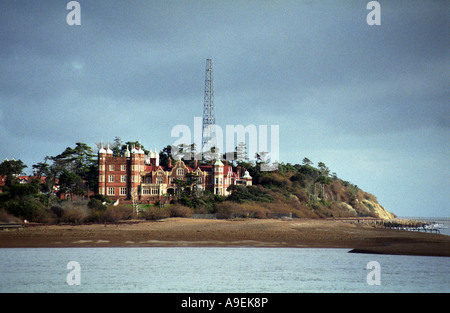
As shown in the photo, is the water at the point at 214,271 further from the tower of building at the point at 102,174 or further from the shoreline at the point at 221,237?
the tower of building at the point at 102,174

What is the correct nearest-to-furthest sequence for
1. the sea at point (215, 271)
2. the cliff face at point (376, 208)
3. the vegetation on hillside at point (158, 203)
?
the sea at point (215, 271)
the vegetation on hillside at point (158, 203)
the cliff face at point (376, 208)

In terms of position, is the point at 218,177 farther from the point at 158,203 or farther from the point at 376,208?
the point at 376,208

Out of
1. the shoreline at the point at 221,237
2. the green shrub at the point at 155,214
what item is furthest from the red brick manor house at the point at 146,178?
the shoreline at the point at 221,237

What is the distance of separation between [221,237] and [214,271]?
16662 millimetres

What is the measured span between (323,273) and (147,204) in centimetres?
4896

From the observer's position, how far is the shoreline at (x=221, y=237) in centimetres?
4788

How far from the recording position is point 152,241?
165 ft

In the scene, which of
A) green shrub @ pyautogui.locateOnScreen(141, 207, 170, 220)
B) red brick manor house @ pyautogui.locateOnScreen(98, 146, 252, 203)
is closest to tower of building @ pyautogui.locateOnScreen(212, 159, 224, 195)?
red brick manor house @ pyautogui.locateOnScreen(98, 146, 252, 203)

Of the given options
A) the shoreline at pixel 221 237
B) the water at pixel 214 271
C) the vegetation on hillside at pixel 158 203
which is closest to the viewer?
the water at pixel 214 271

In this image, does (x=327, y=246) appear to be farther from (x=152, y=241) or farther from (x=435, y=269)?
(x=152, y=241)

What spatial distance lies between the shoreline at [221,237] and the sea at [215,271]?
1.96 metres

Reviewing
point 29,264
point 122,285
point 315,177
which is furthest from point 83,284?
point 315,177

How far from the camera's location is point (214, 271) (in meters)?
36.6
